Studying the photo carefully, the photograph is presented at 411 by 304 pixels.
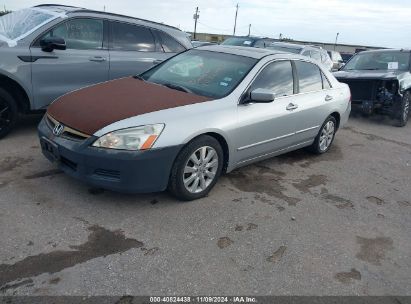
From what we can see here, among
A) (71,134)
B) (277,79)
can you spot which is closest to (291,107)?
(277,79)

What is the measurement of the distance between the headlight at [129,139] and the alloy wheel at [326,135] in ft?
10.8

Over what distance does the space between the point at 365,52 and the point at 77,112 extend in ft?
29.4

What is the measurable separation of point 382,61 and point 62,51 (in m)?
7.75

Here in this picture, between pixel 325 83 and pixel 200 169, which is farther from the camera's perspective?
pixel 325 83

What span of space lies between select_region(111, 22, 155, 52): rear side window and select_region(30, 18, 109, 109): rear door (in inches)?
8.1

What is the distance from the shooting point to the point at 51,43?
5.32 metres

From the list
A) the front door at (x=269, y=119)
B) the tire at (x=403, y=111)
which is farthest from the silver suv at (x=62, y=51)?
the tire at (x=403, y=111)

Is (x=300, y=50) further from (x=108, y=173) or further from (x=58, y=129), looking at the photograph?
(x=108, y=173)

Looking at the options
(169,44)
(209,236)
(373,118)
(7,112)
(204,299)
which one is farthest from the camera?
(373,118)

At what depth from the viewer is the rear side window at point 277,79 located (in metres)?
4.70

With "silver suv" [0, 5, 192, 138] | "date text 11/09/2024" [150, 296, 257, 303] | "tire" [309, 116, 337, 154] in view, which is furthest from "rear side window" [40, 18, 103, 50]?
"date text 11/09/2024" [150, 296, 257, 303]

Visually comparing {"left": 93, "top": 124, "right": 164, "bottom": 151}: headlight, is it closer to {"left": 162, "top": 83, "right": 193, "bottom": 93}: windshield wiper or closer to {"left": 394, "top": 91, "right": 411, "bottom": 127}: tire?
{"left": 162, "top": 83, "right": 193, "bottom": 93}: windshield wiper

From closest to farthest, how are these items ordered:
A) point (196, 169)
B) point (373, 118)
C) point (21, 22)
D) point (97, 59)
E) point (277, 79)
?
point (196, 169) → point (277, 79) → point (21, 22) → point (97, 59) → point (373, 118)

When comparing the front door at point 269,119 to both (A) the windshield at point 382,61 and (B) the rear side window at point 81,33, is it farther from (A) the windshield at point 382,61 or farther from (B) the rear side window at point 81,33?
(A) the windshield at point 382,61
